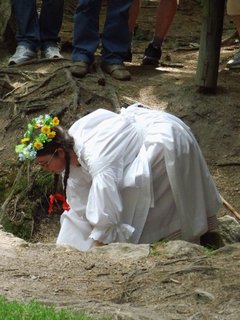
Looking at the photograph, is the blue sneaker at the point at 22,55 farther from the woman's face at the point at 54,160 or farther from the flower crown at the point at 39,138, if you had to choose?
the woman's face at the point at 54,160

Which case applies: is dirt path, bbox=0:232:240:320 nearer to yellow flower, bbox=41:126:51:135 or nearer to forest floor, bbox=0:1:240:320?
forest floor, bbox=0:1:240:320

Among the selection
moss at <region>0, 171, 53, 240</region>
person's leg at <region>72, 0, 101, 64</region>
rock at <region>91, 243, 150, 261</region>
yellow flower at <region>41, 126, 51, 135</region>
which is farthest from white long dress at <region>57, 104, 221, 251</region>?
person's leg at <region>72, 0, 101, 64</region>

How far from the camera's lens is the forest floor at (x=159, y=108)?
411cm

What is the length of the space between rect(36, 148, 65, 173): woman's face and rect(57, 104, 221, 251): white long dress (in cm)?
11

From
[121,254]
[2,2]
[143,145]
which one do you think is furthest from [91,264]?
[2,2]

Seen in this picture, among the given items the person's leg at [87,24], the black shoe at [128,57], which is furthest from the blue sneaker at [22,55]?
the black shoe at [128,57]

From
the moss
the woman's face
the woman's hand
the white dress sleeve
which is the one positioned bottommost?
the moss

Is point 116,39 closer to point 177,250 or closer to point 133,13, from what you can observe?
point 133,13

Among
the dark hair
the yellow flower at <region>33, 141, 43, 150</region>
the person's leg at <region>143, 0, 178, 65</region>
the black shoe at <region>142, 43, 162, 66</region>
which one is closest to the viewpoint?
the yellow flower at <region>33, 141, 43, 150</region>

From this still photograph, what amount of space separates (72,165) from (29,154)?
38 cm

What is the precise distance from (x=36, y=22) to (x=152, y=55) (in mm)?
1422

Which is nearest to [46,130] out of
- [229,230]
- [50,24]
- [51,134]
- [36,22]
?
[51,134]

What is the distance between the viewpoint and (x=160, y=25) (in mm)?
8836

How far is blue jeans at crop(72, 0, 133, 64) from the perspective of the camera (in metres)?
7.96
